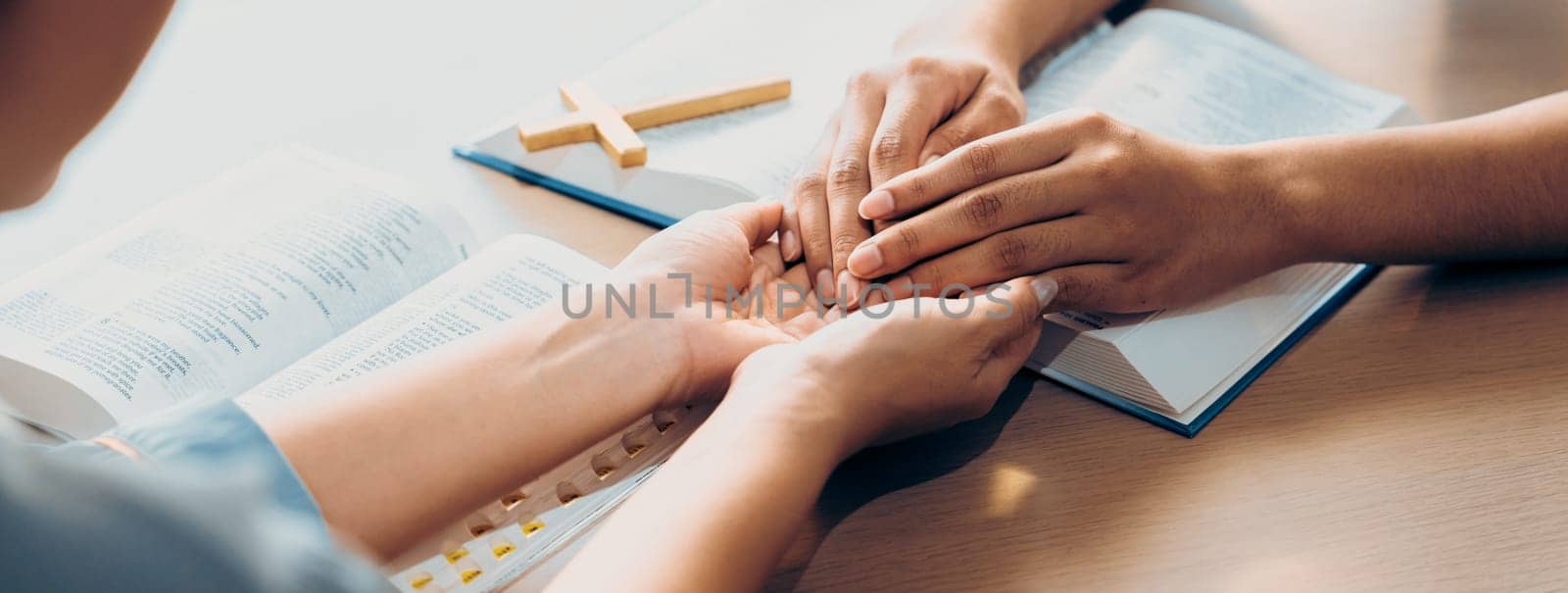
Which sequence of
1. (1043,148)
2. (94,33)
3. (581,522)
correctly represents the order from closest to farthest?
(94,33)
(581,522)
(1043,148)

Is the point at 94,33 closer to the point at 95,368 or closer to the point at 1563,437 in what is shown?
the point at 95,368

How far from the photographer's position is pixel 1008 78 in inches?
46.4

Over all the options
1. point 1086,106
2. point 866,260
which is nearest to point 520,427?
point 866,260

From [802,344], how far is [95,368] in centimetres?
50

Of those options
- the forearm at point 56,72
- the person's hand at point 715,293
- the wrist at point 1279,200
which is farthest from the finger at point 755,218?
the forearm at point 56,72

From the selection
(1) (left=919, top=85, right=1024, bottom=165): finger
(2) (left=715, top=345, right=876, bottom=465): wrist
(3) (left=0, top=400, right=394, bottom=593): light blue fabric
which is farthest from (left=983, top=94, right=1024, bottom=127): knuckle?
(3) (left=0, top=400, right=394, bottom=593): light blue fabric

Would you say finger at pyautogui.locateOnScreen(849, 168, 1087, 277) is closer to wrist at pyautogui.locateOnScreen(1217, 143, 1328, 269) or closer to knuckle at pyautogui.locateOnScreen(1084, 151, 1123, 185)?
knuckle at pyautogui.locateOnScreen(1084, 151, 1123, 185)

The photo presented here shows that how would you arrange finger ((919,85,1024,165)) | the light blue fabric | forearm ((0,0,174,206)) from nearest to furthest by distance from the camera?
the light blue fabric → forearm ((0,0,174,206)) → finger ((919,85,1024,165))

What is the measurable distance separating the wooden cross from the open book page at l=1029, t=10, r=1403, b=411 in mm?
277

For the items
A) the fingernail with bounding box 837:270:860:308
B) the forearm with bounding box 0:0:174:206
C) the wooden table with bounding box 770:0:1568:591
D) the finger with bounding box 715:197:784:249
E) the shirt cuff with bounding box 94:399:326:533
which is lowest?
the wooden table with bounding box 770:0:1568:591

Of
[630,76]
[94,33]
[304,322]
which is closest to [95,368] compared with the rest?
[304,322]

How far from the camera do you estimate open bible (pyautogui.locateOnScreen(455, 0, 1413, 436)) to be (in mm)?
910

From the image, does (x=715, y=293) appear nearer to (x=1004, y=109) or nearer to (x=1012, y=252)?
(x=1012, y=252)

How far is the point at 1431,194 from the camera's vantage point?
0.98 m
